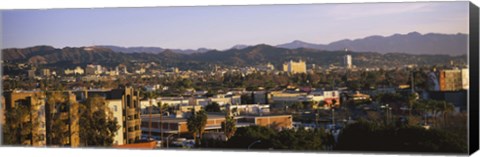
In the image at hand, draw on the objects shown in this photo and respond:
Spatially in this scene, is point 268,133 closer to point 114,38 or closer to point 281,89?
point 281,89

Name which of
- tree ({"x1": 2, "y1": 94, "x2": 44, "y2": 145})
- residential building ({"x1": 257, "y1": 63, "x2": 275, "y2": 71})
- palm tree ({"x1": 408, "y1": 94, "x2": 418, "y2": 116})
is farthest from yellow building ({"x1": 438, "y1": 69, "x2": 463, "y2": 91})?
tree ({"x1": 2, "y1": 94, "x2": 44, "y2": 145})

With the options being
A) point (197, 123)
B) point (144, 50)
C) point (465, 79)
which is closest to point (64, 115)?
point (144, 50)

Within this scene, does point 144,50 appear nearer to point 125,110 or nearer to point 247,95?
point 125,110

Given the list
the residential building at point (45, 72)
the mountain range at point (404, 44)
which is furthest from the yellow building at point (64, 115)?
the mountain range at point (404, 44)

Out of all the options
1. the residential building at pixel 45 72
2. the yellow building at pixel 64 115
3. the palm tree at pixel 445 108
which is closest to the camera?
the palm tree at pixel 445 108

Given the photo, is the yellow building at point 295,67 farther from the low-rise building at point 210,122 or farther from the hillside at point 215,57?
the low-rise building at point 210,122

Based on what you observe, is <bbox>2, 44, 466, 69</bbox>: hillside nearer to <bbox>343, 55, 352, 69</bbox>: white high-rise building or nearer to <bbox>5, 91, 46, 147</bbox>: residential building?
<bbox>343, 55, 352, 69</bbox>: white high-rise building

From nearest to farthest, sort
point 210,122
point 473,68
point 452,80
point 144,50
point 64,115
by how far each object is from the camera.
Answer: point 473,68
point 452,80
point 210,122
point 144,50
point 64,115
